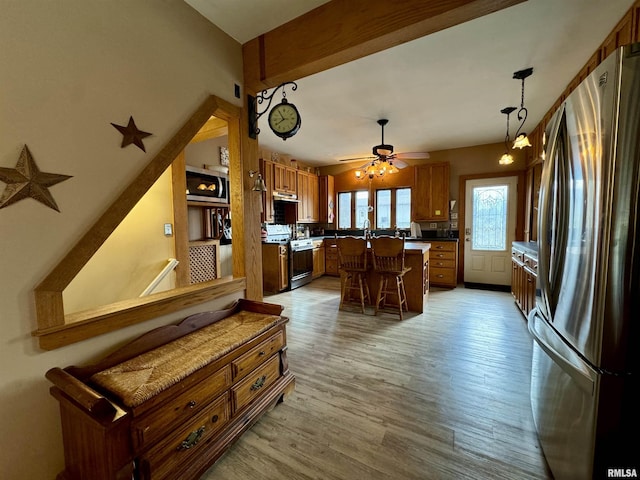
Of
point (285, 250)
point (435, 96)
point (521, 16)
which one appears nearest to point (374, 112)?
point (435, 96)

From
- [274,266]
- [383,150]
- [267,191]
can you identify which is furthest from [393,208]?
[274,266]

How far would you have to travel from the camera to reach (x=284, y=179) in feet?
17.4

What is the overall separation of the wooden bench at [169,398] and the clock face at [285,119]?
153 centimetres

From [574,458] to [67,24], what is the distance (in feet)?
9.75

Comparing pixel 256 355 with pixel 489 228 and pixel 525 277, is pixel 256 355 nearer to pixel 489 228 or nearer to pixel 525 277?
pixel 525 277

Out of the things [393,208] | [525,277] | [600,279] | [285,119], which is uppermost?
[285,119]

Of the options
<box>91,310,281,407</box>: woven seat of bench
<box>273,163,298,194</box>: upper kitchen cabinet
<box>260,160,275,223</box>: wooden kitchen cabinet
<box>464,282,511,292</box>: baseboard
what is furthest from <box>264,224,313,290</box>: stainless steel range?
<box>464,282,511,292</box>: baseboard

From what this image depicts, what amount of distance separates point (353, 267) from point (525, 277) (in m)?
2.16

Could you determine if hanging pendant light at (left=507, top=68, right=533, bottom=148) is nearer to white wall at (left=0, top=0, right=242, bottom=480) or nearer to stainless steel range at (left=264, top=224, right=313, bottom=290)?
white wall at (left=0, top=0, right=242, bottom=480)

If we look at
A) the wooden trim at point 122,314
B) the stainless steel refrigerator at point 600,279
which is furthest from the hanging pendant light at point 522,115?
the wooden trim at point 122,314

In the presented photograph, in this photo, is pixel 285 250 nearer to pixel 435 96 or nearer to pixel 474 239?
pixel 435 96

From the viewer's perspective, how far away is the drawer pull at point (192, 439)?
4.06 ft

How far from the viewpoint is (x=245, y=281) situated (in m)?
2.11

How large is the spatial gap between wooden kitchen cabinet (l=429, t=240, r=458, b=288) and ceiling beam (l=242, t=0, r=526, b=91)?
164 inches
